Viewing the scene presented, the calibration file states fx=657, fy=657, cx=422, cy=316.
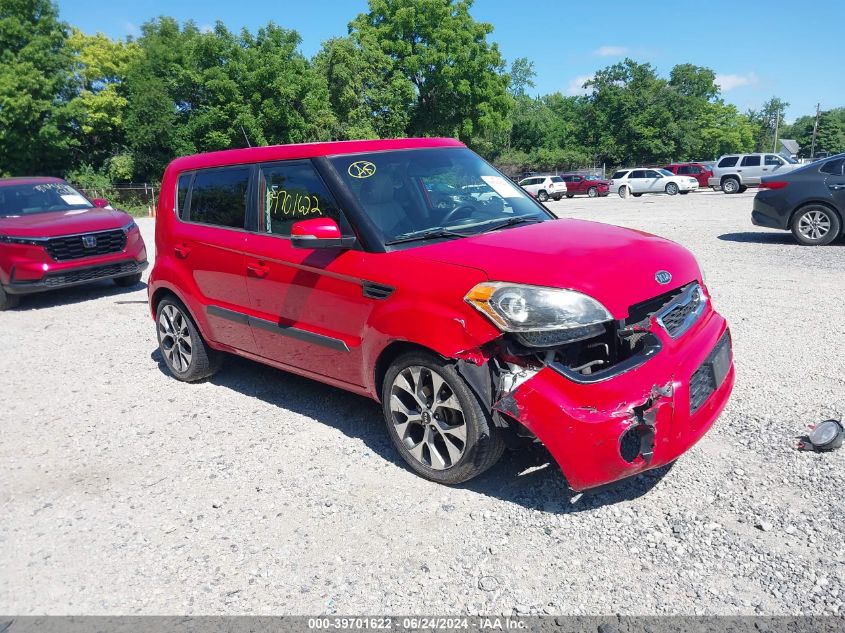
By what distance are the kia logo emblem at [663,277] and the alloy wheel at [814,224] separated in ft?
29.9

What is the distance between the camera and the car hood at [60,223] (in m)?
9.30


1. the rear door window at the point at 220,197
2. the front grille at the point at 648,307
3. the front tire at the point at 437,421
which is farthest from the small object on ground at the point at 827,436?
the rear door window at the point at 220,197

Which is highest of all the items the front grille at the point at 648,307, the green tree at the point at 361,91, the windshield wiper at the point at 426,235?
the green tree at the point at 361,91

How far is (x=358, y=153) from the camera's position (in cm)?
440

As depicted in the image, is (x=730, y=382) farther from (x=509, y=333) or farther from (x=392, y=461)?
(x=392, y=461)

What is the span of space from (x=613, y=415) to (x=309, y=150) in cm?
265

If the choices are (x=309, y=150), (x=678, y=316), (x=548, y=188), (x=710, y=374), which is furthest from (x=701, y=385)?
(x=548, y=188)

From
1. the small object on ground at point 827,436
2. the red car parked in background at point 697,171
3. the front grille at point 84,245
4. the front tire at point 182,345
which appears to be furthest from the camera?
the red car parked in background at point 697,171

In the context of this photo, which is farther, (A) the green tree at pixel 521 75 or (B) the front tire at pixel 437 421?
(A) the green tree at pixel 521 75

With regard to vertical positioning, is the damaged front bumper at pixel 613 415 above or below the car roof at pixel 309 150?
below

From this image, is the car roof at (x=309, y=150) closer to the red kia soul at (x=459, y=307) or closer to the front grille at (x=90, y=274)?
the red kia soul at (x=459, y=307)

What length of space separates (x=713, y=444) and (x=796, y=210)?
8837 millimetres

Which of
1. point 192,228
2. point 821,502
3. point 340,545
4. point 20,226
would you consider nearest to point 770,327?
point 821,502

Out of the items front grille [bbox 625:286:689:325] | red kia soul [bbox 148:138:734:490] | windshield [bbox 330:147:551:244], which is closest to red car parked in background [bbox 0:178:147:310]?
red kia soul [bbox 148:138:734:490]
